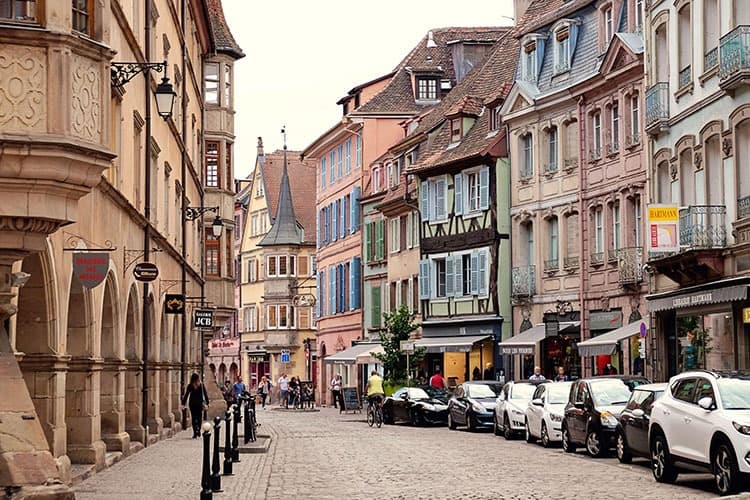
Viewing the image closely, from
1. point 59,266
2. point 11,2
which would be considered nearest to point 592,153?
point 59,266

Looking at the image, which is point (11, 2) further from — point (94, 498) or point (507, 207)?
point (507, 207)

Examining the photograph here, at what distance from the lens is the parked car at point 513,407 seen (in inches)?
1457

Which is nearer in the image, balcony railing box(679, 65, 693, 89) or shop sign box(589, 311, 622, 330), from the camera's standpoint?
balcony railing box(679, 65, 693, 89)

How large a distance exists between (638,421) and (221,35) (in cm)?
3689

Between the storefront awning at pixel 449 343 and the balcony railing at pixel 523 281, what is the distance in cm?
303

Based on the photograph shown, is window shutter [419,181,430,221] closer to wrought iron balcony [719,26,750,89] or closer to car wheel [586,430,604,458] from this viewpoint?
wrought iron balcony [719,26,750,89]

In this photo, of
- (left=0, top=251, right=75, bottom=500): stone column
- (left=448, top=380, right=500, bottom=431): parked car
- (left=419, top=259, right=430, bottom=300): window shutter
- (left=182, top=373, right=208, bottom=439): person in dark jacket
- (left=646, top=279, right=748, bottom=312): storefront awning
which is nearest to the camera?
(left=0, top=251, right=75, bottom=500): stone column

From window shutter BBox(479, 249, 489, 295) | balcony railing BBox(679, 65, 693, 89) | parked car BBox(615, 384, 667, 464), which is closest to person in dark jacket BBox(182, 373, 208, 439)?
parked car BBox(615, 384, 667, 464)

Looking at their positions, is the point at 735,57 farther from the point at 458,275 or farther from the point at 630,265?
the point at 458,275

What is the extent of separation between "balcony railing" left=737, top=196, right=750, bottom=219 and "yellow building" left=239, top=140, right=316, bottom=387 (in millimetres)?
64739

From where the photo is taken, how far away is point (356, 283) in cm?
7688

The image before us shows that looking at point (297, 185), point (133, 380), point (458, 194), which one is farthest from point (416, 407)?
point (297, 185)

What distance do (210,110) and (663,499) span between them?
1530 inches

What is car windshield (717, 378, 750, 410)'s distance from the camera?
19.8 meters
